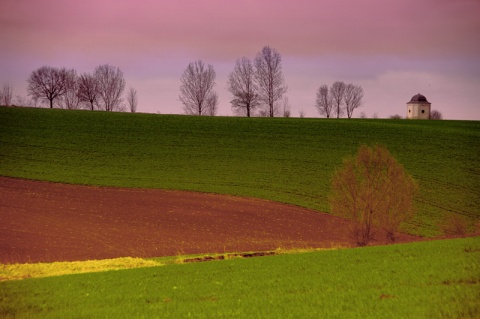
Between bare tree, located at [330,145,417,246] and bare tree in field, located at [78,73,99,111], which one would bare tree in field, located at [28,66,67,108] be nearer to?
bare tree in field, located at [78,73,99,111]

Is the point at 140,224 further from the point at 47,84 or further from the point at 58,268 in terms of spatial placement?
the point at 47,84

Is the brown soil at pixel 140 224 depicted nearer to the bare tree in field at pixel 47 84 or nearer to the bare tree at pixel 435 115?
the bare tree in field at pixel 47 84

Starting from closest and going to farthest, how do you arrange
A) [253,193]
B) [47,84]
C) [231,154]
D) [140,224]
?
[140,224] < [253,193] < [231,154] < [47,84]

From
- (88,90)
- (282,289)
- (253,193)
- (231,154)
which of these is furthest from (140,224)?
(88,90)

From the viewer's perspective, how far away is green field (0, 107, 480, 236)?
4841 cm

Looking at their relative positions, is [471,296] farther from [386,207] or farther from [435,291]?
[386,207]

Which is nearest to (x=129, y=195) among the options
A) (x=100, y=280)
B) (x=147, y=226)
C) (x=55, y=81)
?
(x=147, y=226)

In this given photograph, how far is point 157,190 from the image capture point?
47219 mm

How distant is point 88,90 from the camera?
11075cm

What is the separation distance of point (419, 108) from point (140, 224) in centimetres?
12249

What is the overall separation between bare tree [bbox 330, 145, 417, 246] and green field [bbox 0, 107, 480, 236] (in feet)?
23.0

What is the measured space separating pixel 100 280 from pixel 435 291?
34.9 feet

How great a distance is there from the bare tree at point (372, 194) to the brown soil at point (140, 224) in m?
1.80

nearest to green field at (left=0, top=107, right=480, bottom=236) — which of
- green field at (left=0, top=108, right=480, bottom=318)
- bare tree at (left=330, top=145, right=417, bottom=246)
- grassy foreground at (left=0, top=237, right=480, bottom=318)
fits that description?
green field at (left=0, top=108, right=480, bottom=318)
